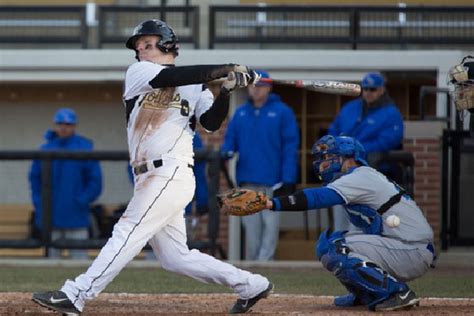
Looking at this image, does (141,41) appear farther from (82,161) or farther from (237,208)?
(82,161)

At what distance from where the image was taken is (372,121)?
12.8 metres

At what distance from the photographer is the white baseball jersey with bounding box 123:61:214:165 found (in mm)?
7734

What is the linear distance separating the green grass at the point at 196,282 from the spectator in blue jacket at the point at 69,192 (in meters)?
1.03

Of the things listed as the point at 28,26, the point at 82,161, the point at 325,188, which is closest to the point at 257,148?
the point at 82,161

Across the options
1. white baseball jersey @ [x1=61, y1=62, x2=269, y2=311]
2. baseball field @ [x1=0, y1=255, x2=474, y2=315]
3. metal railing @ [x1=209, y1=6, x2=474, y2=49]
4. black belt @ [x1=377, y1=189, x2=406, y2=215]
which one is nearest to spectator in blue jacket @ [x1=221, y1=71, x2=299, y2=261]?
baseball field @ [x1=0, y1=255, x2=474, y2=315]

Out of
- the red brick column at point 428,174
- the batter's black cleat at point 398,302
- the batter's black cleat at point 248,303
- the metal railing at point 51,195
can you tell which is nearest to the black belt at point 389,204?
the batter's black cleat at point 398,302

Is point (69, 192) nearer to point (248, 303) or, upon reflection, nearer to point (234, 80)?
point (248, 303)

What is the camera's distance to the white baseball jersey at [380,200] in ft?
26.9

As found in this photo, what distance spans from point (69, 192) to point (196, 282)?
2.66 m

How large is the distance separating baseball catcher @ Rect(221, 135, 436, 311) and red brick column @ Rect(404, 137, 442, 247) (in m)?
5.53

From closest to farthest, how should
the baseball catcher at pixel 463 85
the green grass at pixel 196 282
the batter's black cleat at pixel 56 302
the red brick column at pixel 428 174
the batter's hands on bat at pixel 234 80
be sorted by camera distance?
the batter's black cleat at pixel 56 302 < the batter's hands on bat at pixel 234 80 < the baseball catcher at pixel 463 85 < the green grass at pixel 196 282 < the red brick column at pixel 428 174

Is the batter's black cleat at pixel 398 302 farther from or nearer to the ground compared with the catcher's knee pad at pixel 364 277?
nearer to the ground

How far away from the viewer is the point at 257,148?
13.3 m

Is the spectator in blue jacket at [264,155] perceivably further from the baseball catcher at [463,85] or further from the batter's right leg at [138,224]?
the batter's right leg at [138,224]
